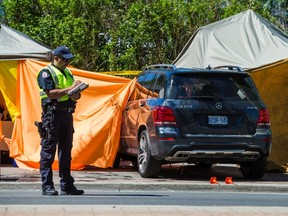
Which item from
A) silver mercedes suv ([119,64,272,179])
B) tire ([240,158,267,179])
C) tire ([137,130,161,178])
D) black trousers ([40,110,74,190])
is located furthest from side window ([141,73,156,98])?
black trousers ([40,110,74,190])

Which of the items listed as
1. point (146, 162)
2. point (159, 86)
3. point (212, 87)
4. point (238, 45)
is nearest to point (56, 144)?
point (146, 162)

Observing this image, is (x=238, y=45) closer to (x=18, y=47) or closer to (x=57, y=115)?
(x=18, y=47)

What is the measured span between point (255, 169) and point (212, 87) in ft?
5.29

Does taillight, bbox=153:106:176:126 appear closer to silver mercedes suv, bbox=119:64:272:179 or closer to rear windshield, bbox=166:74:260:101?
silver mercedes suv, bbox=119:64:272:179

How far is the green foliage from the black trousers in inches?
404

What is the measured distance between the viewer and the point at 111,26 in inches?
882

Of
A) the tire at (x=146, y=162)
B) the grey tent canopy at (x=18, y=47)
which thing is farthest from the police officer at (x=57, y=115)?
the grey tent canopy at (x=18, y=47)

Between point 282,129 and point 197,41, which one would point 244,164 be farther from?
point 197,41

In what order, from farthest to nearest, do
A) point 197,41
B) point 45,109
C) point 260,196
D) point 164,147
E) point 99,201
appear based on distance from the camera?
point 197,41, point 164,147, point 260,196, point 45,109, point 99,201

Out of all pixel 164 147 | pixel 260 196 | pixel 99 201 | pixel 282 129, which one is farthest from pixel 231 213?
pixel 282 129

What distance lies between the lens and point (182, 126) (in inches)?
514

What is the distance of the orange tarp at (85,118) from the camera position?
14648mm

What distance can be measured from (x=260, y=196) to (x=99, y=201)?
2670mm

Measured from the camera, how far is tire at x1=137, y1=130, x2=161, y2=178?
44.0ft
